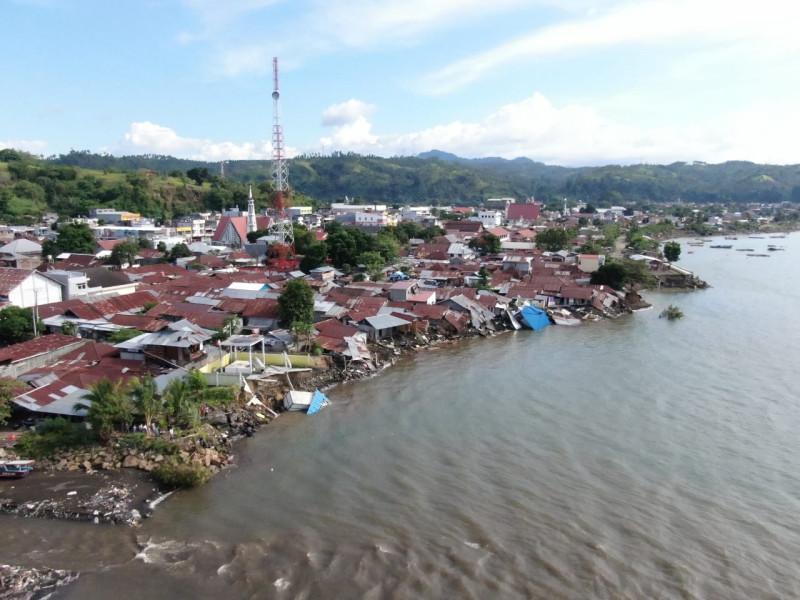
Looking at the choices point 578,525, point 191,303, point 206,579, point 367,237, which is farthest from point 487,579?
point 367,237

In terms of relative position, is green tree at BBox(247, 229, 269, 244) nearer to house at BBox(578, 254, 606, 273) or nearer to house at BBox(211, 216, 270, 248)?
house at BBox(211, 216, 270, 248)

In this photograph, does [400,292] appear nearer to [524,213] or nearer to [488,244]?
[488,244]

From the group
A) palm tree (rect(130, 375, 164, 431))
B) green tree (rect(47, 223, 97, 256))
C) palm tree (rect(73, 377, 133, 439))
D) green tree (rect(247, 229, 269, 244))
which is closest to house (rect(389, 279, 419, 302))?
palm tree (rect(130, 375, 164, 431))

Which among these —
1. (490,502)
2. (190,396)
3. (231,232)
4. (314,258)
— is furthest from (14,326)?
(231,232)

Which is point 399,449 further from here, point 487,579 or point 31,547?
point 31,547

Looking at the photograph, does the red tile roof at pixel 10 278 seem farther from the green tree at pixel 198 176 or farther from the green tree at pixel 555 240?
the green tree at pixel 198 176

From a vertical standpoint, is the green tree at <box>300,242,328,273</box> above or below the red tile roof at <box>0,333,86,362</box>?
above
